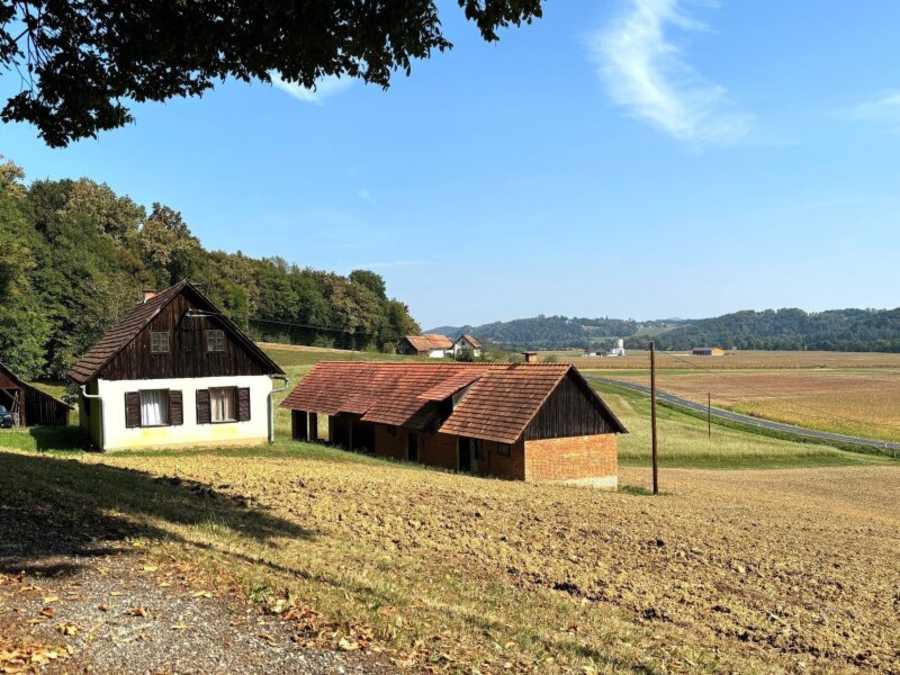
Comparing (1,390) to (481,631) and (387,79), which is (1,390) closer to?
(387,79)

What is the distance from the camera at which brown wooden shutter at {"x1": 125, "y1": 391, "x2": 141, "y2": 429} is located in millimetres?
30578

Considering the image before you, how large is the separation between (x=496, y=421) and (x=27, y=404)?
1090 inches

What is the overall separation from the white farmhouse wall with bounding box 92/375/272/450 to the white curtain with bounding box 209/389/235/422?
11.2 inches

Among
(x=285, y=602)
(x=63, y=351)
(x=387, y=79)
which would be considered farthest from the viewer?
(x=63, y=351)

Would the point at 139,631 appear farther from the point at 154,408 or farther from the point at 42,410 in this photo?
the point at 42,410

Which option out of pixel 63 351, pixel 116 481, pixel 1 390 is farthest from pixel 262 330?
pixel 116 481

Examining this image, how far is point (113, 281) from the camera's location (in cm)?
6875

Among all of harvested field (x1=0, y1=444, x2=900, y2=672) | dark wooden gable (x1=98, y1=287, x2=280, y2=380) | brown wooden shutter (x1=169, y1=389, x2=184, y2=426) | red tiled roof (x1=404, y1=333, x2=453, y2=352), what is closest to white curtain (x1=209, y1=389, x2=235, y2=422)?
dark wooden gable (x1=98, y1=287, x2=280, y2=380)

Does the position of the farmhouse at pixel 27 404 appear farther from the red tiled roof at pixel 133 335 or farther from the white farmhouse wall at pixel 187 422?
the white farmhouse wall at pixel 187 422

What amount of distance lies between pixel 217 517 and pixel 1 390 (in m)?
32.7

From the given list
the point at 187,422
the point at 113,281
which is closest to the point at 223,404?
the point at 187,422

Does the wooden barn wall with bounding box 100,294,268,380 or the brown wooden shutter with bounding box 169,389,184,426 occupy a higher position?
the wooden barn wall with bounding box 100,294,268,380

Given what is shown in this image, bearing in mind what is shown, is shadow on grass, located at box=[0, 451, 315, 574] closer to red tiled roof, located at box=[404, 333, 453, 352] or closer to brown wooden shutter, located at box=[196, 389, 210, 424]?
brown wooden shutter, located at box=[196, 389, 210, 424]

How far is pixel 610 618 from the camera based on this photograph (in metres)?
10.1
